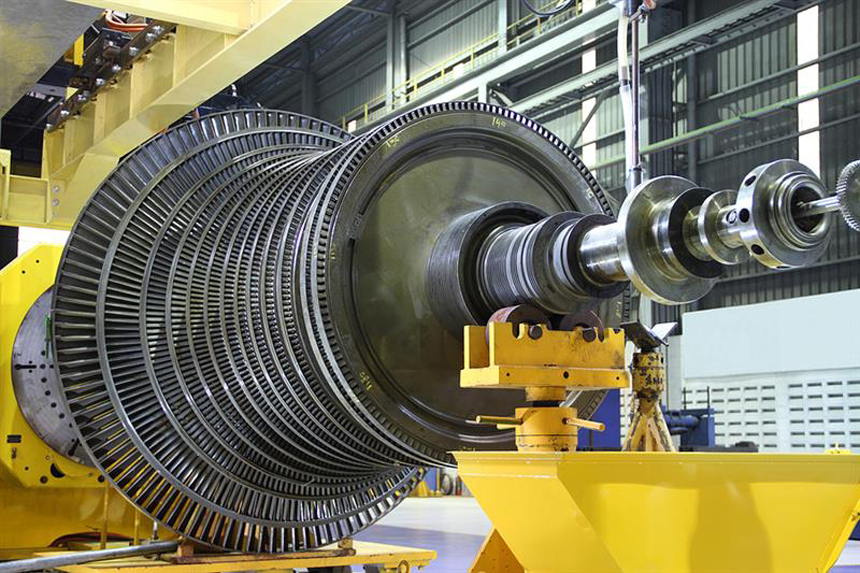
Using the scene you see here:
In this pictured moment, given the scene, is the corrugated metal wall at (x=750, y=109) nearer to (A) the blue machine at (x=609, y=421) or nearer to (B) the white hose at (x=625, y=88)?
(A) the blue machine at (x=609, y=421)

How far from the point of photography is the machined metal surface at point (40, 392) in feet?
14.6

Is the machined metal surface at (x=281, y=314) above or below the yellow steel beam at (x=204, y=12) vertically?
below

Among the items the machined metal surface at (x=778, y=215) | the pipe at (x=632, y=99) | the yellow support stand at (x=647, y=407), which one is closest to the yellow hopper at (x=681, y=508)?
the machined metal surface at (x=778, y=215)

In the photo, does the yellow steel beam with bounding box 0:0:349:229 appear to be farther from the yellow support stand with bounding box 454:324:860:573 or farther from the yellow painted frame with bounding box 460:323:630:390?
the yellow support stand with bounding box 454:324:860:573

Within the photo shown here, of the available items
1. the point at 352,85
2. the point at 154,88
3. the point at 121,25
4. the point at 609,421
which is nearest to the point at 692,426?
the point at 609,421

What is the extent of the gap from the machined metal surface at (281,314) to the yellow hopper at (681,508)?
728 mm

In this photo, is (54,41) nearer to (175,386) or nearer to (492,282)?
(175,386)

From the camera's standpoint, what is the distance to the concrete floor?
7.23m

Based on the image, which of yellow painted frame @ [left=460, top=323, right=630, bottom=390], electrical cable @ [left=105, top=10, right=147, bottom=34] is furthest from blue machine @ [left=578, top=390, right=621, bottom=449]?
yellow painted frame @ [left=460, top=323, right=630, bottom=390]

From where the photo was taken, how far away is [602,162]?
15.6m

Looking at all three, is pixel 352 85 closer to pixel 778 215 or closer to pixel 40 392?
pixel 40 392

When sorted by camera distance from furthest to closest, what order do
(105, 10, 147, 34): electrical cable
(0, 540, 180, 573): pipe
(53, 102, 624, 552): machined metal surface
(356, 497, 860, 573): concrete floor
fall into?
1. (356, 497, 860, 573): concrete floor
2. (105, 10, 147, 34): electrical cable
3. (0, 540, 180, 573): pipe
4. (53, 102, 624, 552): machined metal surface

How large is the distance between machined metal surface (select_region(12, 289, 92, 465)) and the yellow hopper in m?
2.66

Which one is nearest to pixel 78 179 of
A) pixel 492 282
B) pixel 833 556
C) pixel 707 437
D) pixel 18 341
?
pixel 18 341
